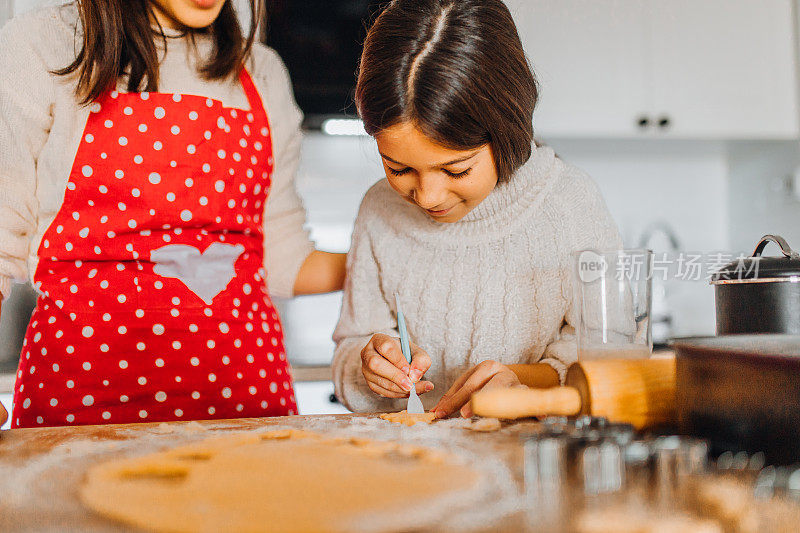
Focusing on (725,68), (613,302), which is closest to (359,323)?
(613,302)

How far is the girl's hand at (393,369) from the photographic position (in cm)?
79

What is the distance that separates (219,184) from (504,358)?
0.48 meters

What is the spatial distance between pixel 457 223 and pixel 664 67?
147 centimetres

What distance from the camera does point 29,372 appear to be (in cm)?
92

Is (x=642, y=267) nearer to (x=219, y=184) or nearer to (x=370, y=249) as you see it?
(x=370, y=249)

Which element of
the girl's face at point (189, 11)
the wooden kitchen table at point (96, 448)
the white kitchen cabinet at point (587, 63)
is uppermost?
the white kitchen cabinet at point (587, 63)

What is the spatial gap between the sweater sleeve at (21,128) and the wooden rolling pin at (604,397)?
658 millimetres

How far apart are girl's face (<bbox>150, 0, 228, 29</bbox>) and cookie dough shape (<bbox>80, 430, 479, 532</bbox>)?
649mm

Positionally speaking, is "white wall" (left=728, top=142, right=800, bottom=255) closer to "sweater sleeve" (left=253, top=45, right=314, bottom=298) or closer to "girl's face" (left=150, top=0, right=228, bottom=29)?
"sweater sleeve" (left=253, top=45, right=314, bottom=298)

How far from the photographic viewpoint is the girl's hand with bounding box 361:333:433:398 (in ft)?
2.60

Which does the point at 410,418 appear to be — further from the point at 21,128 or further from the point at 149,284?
the point at 21,128

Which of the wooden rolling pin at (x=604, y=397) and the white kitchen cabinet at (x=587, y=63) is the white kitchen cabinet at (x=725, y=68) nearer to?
the white kitchen cabinet at (x=587, y=63)

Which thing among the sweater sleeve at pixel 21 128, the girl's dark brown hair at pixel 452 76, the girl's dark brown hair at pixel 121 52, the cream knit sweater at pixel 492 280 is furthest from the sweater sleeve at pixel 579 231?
the sweater sleeve at pixel 21 128

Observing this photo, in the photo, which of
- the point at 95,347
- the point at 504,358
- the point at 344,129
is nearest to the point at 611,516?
the point at 504,358
